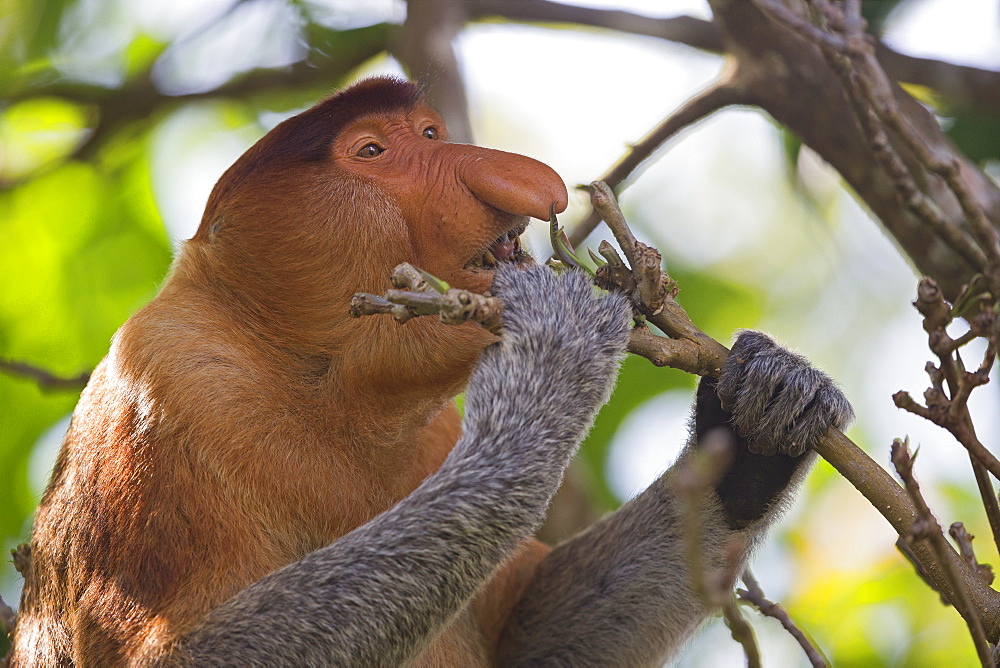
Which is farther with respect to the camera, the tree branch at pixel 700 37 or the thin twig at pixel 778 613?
the tree branch at pixel 700 37

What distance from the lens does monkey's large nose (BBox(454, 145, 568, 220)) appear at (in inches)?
116

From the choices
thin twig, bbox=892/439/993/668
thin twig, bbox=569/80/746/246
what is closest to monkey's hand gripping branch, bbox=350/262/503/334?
thin twig, bbox=892/439/993/668

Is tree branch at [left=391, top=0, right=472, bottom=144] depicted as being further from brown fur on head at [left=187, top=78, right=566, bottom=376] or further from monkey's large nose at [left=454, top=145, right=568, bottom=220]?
monkey's large nose at [left=454, top=145, right=568, bottom=220]

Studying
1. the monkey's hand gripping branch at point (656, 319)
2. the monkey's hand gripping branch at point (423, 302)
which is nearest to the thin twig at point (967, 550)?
the monkey's hand gripping branch at point (656, 319)

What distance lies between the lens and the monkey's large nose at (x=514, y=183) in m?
2.94

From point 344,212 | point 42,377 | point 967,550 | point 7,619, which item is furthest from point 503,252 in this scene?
point 7,619

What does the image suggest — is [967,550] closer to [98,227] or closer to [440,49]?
[440,49]

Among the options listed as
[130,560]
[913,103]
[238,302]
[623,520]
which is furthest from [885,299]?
[130,560]

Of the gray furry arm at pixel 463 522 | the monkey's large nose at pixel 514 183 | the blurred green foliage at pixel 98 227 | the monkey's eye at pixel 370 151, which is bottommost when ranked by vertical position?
the blurred green foliage at pixel 98 227

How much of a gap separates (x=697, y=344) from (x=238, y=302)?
158cm

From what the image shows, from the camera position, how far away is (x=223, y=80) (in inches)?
244

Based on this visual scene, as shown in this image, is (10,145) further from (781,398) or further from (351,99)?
(781,398)

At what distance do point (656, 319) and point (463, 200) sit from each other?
74cm

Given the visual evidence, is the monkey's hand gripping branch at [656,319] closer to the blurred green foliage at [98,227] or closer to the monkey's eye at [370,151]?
the monkey's eye at [370,151]
